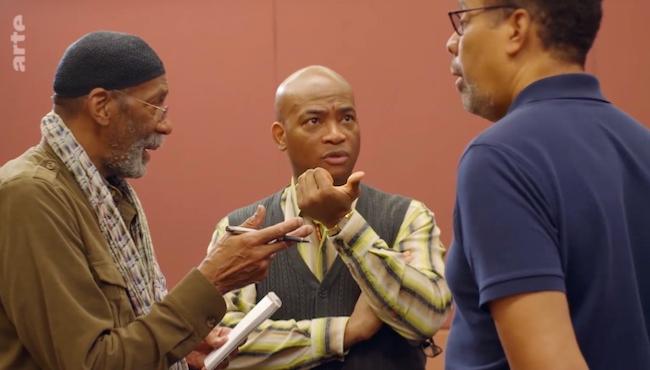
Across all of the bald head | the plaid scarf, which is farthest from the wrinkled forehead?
the plaid scarf

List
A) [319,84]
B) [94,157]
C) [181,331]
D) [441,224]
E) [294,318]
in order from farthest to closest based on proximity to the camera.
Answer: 1. [441,224]
2. [319,84]
3. [294,318]
4. [94,157]
5. [181,331]

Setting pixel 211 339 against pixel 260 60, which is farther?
pixel 260 60

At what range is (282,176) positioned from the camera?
3648 mm

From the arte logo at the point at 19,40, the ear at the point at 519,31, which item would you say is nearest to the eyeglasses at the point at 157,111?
the ear at the point at 519,31

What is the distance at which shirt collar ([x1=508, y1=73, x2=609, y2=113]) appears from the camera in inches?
52.4

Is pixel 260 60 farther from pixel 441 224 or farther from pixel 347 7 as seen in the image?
pixel 441 224

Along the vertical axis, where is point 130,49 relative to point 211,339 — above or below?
above

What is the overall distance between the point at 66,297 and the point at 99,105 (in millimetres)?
464

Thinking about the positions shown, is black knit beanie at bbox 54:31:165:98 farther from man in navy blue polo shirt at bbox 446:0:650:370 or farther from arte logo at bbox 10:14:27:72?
arte logo at bbox 10:14:27:72

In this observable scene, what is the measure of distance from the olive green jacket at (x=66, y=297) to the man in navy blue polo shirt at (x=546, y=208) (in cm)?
68

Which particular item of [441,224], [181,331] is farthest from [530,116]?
[441,224]

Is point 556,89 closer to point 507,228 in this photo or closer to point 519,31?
point 519,31

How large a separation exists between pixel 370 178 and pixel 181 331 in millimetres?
1803

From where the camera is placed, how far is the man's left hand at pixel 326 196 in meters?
2.08
